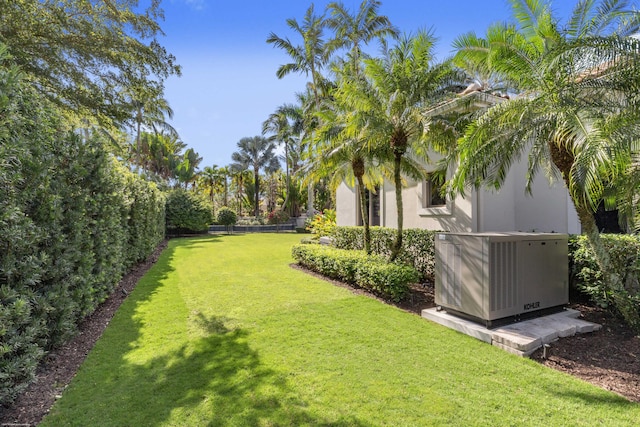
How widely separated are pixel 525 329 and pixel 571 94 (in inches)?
162

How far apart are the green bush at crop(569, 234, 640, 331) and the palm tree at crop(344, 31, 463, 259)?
4.36m

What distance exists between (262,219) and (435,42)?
31864 mm

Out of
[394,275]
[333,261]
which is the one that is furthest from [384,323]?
[333,261]

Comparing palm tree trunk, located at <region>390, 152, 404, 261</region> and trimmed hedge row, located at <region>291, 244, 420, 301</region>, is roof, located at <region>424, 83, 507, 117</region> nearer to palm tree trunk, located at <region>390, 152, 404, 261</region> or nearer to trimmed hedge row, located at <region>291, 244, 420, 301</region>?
palm tree trunk, located at <region>390, 152, 404, 261</region>

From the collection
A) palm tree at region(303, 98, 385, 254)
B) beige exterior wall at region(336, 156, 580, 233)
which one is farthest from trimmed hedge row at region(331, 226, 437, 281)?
beige exterior wall at region(336, 156, 580, 233)

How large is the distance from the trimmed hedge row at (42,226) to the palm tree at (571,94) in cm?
670

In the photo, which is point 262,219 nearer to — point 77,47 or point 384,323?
point 77,47

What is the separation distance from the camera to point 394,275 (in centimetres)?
760

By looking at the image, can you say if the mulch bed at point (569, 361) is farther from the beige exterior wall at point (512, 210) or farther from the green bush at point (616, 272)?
the beige exterior wall at point (512, 210)

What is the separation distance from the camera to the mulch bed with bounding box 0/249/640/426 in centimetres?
355

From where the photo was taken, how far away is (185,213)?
85.5ft

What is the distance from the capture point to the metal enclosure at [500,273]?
18.1ft

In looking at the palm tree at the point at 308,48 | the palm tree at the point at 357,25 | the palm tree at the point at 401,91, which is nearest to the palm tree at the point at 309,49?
the palm tree at the point at 308,48

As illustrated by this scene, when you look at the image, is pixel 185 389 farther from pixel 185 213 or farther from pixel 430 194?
pixel 185 213
